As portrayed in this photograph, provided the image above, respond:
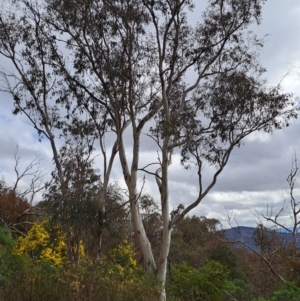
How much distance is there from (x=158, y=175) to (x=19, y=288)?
796 cm

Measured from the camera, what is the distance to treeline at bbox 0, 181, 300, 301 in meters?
8.13

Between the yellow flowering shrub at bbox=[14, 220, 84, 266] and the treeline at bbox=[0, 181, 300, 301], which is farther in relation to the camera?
the yellow flowering shrub at bbox=[14, 220, 84, 266]

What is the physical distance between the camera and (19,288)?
7.67 m

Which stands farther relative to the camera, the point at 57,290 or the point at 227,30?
the point at 227,30

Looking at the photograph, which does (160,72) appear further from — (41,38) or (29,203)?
(29,203)

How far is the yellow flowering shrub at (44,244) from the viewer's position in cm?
1517

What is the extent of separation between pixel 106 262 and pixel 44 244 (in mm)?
3900

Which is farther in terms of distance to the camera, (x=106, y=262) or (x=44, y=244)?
(x=44, y=244)

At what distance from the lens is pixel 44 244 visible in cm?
1609

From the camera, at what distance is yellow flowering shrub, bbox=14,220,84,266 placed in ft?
49.8

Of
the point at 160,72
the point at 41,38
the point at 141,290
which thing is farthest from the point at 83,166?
the point at 141,290

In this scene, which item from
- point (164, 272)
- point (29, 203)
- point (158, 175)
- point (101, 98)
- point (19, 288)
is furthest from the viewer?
point (29, 203)

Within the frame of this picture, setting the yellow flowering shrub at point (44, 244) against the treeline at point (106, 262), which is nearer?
the treeline at point (106, 262)

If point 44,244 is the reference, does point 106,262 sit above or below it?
below
